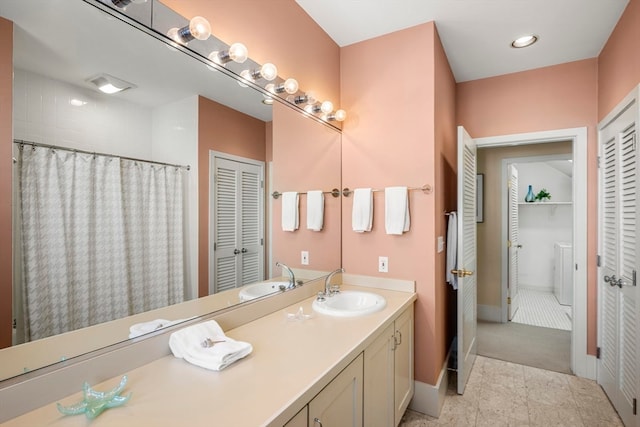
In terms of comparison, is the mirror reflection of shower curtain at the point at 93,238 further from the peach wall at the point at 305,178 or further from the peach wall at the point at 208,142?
the peach wall at the point at 305,178

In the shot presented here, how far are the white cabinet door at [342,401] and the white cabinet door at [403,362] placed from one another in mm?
523

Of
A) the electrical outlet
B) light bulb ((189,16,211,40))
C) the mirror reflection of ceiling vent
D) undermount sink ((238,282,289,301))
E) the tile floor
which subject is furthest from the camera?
the electrical outlet

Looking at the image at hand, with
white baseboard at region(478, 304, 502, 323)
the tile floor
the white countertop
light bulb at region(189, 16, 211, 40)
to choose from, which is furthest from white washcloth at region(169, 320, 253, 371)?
white baseboard at region(478, 304, 502, 323)

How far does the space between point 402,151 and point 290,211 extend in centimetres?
92

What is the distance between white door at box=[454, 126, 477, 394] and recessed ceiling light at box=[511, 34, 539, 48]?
0.78m

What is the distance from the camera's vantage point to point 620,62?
2135 millimetres

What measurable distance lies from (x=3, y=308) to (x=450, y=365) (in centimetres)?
299

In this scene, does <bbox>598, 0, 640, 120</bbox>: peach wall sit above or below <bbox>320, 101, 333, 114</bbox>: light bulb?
above

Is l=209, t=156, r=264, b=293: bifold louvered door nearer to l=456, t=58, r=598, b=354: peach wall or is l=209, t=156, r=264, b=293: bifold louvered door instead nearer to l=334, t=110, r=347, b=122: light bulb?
l=334, t=110, r=347, b=122: light bulb

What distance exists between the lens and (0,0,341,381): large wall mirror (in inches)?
35.4

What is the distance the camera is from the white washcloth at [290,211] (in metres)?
1.98

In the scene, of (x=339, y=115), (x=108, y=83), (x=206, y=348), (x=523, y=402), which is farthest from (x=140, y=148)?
(x=523, y=402)

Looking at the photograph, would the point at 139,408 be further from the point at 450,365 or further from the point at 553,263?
the point at 553,263

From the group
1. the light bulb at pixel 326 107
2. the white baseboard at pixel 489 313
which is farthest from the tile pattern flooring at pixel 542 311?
the light bulb at pixel 326 107
